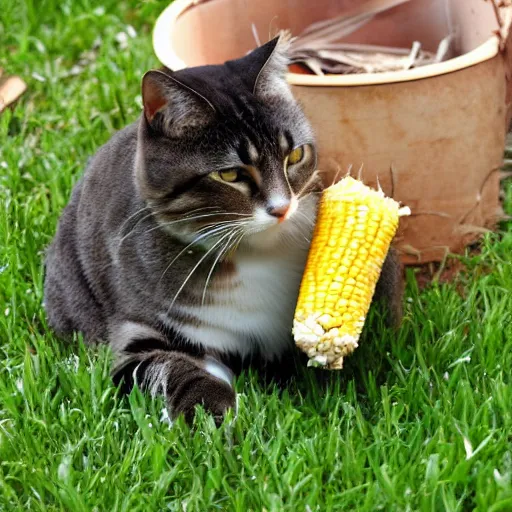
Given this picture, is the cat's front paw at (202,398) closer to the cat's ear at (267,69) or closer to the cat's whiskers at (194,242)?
the cat's whiskers at (194,242)

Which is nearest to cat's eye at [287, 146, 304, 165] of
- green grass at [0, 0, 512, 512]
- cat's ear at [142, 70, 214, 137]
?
cat's ear at [142, 70, 214, 137]

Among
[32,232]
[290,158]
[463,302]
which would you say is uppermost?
[290,158]

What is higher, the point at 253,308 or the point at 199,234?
the point at 199,234

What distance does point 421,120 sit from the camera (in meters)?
2.86

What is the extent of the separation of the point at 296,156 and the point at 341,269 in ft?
1.09

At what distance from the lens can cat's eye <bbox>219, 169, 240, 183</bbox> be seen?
2.31 m

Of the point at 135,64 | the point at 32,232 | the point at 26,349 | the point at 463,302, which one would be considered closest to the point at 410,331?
the point at 463,302

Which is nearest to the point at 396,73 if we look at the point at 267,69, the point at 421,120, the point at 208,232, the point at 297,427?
the point at 421,120

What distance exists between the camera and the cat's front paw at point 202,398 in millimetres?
2352

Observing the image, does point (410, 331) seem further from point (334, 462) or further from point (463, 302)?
point (334, 462)

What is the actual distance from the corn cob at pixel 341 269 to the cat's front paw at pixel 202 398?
26 cm

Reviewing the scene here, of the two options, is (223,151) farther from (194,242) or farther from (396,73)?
(396,73)

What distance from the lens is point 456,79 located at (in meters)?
2.81

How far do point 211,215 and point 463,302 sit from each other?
98cm
